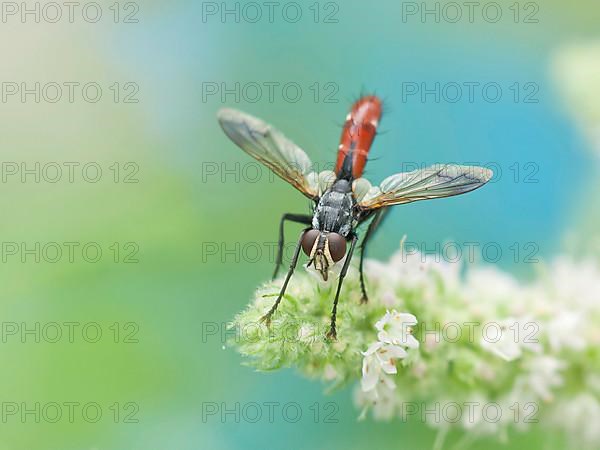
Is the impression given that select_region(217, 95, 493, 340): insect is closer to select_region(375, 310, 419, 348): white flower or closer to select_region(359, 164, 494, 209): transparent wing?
select_region(359, 164, 494, 209): transparent wing

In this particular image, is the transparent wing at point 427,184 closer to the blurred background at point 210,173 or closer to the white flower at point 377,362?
the white flower at point 377,362

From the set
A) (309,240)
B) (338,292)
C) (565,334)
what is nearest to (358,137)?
(309,240)

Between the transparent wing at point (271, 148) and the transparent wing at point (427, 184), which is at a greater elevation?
the transparent wing at point (271, 148)

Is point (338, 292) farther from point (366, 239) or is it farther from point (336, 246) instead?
point (366, 239)

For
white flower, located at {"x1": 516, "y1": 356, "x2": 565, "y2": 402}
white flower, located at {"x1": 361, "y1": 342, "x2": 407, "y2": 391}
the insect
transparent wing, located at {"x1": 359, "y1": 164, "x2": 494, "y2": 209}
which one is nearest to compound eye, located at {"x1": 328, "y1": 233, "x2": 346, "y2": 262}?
the insect

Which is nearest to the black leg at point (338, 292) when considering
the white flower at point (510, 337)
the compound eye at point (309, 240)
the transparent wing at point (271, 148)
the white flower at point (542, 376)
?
the compound eye at point (309, 240)

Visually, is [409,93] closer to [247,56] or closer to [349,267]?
[247,56]

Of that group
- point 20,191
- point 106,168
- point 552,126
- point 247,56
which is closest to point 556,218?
point 552,126

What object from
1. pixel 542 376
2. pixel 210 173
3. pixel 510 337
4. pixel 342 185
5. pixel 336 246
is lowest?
pixel 542 376
